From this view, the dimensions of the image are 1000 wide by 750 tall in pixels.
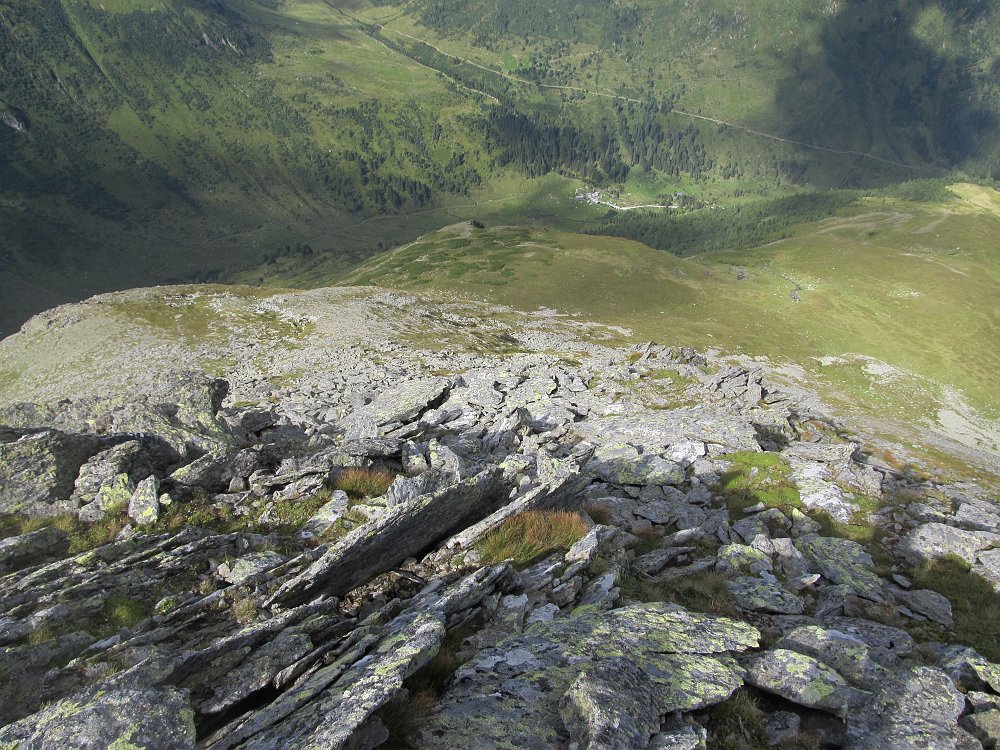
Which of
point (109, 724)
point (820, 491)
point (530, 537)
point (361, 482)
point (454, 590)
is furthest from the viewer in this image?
point (820, 491)

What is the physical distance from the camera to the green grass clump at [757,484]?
83.8ft

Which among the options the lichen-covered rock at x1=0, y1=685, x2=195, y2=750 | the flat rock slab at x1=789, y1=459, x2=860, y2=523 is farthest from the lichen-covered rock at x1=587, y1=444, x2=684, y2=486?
the lichen-covered rock at x1=0, y1=685, x2=195, y2=750

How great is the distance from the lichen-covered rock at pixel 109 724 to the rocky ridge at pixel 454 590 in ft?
0.10

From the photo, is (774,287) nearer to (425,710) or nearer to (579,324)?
(579,324)

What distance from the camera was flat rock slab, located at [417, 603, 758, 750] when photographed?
820cm

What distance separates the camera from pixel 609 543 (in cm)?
1802

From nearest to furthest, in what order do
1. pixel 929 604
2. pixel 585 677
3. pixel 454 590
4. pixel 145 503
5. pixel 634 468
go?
pixel 585 677 < pixel 454 590 < pixel 145 503 < pixel 929 604 < pixel 634 468

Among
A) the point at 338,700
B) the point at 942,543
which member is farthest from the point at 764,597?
the point at 338,700

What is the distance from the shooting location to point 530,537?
15398 millimetres

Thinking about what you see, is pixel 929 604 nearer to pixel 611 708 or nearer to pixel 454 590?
pixel 611 708

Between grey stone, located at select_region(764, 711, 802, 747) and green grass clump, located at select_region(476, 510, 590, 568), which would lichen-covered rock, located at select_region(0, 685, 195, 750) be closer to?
green grass clump, located at select_region(476, 510, 590, 568)

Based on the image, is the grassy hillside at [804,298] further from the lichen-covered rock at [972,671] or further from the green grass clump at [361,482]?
the green grass clump at [361,482]

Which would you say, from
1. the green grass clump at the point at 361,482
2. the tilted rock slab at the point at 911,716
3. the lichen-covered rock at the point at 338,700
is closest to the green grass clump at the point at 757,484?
the tilted rock slab at the point at 911,716

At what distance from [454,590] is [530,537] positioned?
13.7 ft
